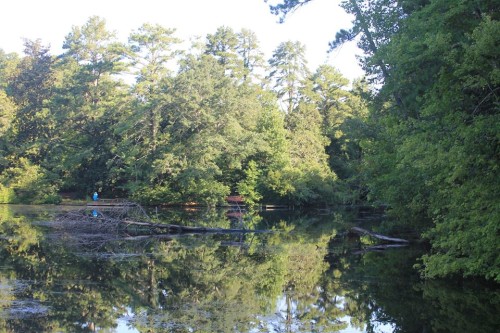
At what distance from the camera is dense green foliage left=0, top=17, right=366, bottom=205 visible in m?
45.4

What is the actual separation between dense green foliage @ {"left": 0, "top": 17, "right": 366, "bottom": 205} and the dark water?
64.2 ft

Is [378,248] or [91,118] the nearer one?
[378,248]

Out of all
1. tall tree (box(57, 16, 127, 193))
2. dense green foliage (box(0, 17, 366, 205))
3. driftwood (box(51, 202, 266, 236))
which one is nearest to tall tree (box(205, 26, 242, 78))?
dense green foliage (box(0, 17, 366, 205))

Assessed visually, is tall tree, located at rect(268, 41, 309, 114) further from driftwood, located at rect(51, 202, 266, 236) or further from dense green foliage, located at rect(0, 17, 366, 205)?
driftwood, located at rect(51, 202, 266, 236)

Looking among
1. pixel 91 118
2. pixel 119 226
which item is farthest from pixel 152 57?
pixel 119 226

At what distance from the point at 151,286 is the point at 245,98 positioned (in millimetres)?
37336

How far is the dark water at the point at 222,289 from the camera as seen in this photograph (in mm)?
10028

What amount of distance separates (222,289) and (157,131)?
115 ft

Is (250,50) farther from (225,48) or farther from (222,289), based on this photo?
(222,289)

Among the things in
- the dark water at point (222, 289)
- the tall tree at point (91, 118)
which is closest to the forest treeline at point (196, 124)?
the tall tree at point (91, 118)

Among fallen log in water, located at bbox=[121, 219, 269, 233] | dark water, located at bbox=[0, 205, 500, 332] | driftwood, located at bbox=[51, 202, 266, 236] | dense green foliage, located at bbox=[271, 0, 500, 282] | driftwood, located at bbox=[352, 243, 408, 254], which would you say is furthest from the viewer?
fallen log in water, located at bbox=[121, 219, 269, 233]

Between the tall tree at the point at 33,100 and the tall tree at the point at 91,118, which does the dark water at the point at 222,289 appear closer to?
the tall tree at the point at 91,118

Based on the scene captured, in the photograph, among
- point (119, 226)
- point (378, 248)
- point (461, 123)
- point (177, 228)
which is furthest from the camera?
point (177, 228)

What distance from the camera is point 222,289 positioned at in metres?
13.0
